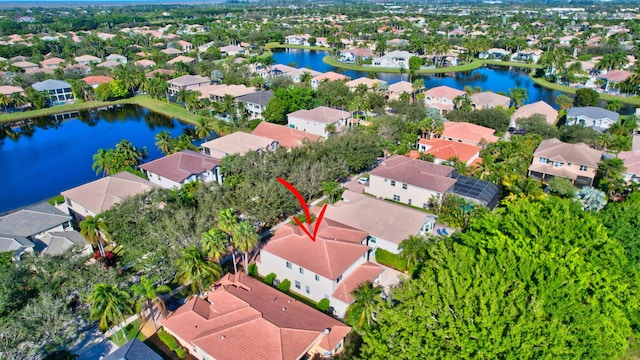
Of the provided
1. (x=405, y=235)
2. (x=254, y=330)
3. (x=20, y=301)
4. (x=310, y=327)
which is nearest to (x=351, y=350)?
(x=310, y=327)

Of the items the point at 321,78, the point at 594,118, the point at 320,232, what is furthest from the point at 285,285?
the point at 321,78

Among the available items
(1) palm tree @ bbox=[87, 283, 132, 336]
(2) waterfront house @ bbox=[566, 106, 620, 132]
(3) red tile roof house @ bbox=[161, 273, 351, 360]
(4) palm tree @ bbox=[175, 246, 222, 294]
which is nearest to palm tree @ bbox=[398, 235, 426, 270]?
(3) red tile roof house @ bbox=[161, 273, 351, 360]

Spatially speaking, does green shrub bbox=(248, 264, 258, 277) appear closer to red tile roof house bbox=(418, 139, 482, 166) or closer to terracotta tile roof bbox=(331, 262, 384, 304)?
terracotta tile roof bbox=(331, 262, 384, 304)

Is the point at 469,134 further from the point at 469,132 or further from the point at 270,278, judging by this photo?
the point at 270,278

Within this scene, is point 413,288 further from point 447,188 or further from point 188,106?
point 188,106

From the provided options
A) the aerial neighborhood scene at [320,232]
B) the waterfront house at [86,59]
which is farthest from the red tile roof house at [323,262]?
the waterfront house at [86,59]

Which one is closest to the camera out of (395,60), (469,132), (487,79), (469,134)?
(469,134)

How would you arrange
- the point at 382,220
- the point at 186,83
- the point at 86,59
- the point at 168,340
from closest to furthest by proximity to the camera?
the point at 168,340
the point at 382,220
the point at 186,83
the point at 86,59
